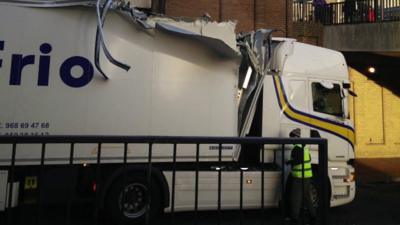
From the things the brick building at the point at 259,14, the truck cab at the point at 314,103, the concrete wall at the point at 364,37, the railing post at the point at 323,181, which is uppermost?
the brick building at the point at 259,14

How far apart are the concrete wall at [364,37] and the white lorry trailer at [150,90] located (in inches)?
355

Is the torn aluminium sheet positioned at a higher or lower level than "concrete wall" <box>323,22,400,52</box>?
lower

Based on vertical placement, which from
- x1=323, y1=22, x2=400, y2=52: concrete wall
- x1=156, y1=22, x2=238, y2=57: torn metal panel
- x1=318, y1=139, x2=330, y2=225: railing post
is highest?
x1=323, y1=22, x2=400, y2=52: concrete wall

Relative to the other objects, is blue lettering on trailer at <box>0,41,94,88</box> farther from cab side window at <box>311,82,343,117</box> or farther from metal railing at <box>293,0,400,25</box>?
metal railing at <box>293,0,400,25</box>

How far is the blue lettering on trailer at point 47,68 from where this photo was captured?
22.4 feet

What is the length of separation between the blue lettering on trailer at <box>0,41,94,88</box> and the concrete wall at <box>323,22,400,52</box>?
12.7 metres

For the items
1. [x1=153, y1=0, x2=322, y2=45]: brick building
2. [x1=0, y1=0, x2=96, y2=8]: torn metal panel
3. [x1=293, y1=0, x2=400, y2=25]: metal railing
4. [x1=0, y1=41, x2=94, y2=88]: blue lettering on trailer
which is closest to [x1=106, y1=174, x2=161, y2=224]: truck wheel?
[x1=0, y1=41, x2=94, y2=88]: blue lettering on trailer

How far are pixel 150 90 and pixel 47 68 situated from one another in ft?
5.58

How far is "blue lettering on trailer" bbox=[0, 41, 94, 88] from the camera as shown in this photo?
22.4ft

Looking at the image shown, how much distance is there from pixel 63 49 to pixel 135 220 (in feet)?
9.66

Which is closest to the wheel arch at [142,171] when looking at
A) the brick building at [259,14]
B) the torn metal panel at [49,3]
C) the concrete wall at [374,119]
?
the torn metal panel at [49,3]

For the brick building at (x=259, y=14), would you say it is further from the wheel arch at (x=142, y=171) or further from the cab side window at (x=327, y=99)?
the wheel arch at (x=142, y=171)

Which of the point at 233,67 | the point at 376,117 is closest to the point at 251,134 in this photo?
the point at 233,67

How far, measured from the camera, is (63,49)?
23.3 ft
